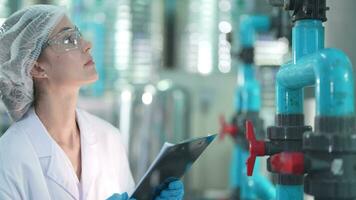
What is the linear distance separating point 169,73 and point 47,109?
1674mm

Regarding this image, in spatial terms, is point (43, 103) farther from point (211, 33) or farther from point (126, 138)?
point (211, 33)

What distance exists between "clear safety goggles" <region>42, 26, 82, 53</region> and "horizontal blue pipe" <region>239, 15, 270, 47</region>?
3.34 ft

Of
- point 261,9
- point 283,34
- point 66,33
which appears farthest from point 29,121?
point 261,9

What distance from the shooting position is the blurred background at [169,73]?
8.77ft

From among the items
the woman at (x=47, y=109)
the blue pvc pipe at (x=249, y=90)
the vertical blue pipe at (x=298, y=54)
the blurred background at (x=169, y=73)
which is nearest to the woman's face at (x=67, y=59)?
the woman at (x=47, y=109)

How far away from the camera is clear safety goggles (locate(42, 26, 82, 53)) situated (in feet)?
4.17

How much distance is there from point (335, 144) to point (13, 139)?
0.87 meters

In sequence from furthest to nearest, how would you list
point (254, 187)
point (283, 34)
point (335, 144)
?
point (254, 187) < point (283, 34) < point (335, 144)

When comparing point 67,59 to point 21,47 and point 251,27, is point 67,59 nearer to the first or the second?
point 21,47

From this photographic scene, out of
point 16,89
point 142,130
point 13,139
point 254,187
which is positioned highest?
point 16,89

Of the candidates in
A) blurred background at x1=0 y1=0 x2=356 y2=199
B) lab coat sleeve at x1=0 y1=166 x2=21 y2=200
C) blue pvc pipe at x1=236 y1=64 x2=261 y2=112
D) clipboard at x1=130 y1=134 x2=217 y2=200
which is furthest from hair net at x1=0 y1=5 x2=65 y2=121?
blurred background at x1=0 y1=0 x2=356 y2=199

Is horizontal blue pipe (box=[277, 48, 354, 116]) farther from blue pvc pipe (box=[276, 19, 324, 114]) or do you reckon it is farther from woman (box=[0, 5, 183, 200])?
woman (box=[0, 5, 183, 200])

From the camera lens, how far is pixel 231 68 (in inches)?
120

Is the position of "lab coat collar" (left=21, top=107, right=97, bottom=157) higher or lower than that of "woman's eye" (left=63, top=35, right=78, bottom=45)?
lower
